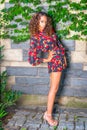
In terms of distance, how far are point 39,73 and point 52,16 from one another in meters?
1.02

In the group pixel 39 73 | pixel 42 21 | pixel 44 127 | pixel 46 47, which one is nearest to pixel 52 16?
pixel 42 21

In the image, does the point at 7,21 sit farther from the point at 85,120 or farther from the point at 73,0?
the point at 85,120

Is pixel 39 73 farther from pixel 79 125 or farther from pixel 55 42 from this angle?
pixel 79 125

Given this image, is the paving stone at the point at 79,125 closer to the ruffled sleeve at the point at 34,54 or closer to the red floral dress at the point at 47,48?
the red floral dress at the point at 47,48

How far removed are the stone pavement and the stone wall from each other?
0.82 ft

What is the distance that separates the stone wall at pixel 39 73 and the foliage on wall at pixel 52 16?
0.47 feet

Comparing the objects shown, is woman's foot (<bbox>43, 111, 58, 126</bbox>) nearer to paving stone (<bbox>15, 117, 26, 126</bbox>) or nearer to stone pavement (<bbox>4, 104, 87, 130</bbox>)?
stone pavement (<bbox>4, 104, 87, 130</bbox>)

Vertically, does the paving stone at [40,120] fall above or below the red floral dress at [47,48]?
below

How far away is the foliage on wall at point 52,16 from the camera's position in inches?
180

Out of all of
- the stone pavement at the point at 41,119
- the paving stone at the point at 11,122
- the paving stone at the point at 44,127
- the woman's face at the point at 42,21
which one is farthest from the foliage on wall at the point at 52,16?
the paving stone at the point at 44,127

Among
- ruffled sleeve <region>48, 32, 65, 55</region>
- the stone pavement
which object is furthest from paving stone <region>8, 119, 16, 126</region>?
ruffled sleeve <region>48, 32, 65, 55</region>

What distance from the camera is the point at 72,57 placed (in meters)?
4.74

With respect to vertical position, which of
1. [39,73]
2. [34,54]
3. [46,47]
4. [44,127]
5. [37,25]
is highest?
[37,25]

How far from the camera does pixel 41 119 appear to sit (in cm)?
447
